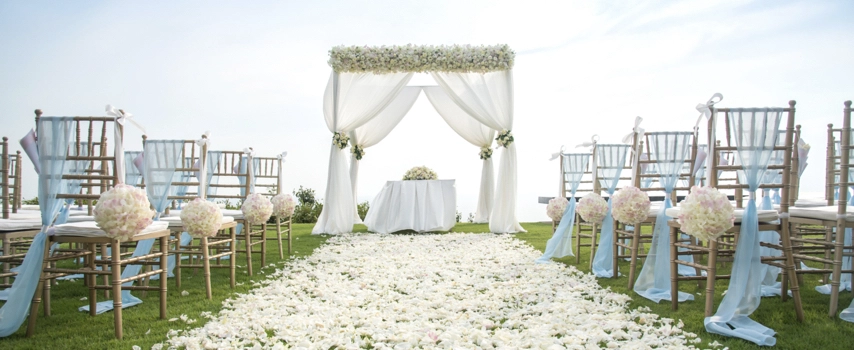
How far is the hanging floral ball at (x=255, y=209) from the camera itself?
5348 millimetres

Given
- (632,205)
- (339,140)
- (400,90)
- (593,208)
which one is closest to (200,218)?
(632,205)

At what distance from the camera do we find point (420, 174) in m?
9.69

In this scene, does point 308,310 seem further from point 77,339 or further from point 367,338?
point 77,339

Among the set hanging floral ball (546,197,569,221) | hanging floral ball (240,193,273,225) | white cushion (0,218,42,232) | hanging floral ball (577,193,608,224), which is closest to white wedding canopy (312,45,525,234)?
hanging floral ball (546,197,569,221)

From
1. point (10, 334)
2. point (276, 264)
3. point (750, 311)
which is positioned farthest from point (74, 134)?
point (750, 311)

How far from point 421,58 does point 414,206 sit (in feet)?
8.33

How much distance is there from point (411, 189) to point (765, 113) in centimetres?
633

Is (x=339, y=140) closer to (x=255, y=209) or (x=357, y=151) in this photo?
(x=357, y=151)

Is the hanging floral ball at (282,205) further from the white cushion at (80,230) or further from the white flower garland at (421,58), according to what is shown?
the white flower garland at (421,58)

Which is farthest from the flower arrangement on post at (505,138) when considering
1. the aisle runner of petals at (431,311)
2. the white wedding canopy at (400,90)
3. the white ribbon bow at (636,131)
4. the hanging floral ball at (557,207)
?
the white ribbon bow at (636,131)

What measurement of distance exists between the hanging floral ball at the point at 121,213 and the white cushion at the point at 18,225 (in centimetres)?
98

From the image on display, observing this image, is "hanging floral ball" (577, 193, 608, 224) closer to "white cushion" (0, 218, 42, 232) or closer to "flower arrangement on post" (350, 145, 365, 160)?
"white cushion" (0, 218, 42, 232)

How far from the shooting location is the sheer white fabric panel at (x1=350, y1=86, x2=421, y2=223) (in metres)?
10.5

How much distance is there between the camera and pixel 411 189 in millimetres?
9352
